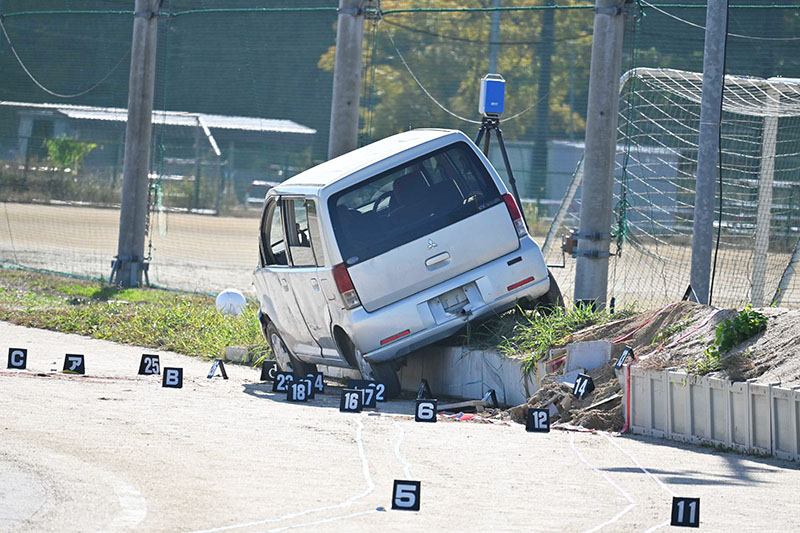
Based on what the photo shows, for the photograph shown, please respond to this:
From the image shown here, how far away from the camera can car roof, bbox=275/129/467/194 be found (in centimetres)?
1227

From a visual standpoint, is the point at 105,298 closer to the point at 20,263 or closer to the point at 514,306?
the point at 20,263

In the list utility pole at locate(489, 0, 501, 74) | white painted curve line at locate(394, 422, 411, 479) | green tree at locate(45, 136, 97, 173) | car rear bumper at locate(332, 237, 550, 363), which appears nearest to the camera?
white painted curve line at locate(394, 422, 411, 479)

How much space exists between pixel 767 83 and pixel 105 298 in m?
10.1

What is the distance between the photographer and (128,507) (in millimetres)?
6934

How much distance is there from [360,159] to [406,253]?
123cm

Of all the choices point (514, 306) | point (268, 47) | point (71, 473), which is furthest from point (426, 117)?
point (71, 473)

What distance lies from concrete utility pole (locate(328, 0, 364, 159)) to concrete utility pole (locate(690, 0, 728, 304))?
18.9ft

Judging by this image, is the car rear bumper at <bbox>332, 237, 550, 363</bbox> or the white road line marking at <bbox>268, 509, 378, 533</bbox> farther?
the car rear bumper at <bbox>332, 237, 550, 363</bbox>

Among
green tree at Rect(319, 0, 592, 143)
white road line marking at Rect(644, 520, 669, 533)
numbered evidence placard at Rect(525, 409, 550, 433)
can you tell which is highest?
green tree at Rect(319, 0, 592, 143)

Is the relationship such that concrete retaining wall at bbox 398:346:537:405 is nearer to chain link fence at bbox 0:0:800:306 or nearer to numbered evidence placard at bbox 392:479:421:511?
chain link fence at bbox 0:0:800:306

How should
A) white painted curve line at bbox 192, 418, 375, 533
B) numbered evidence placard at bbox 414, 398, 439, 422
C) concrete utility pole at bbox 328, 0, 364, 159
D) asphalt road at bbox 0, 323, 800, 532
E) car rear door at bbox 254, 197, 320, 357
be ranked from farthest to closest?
concrete utility pole at bbox 328, 0, 364, 159, car rear door at bbox 254, 197, 320, 357, numbered evidence placard at bbox 414, 398, 439, 422, asphalt road at bbox 0, 323, 800, 532, white painted curve line at bbox 192, 418, 375, 533

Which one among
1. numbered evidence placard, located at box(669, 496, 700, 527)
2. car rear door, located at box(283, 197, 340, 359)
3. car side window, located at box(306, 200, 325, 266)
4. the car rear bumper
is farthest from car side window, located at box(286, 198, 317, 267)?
numbered evidence placard, located at box(669, 496, 700, 527)

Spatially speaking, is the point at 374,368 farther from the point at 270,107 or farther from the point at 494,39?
the point at 270,107

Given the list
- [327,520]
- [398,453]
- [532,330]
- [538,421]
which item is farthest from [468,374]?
[327,520]
